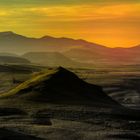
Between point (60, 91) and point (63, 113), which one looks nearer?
point (63, 113)

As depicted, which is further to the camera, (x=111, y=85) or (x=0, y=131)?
(x=111, y=85)

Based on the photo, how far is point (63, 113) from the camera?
73.2 metres

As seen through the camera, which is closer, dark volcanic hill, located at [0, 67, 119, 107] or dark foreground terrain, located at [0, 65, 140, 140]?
dark foreground terrain, located at [0, 65, 140, 140]

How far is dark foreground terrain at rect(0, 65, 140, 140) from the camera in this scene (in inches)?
2205

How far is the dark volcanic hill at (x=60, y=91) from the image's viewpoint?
86.1 metres

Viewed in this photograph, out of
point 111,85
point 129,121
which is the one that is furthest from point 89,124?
point 111,85

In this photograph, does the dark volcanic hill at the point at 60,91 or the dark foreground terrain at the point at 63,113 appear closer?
the dark foreground terrain at the point at 63,113

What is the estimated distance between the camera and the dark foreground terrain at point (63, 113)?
56.0 meters

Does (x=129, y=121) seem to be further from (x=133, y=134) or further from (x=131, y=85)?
(x=131, y=85)

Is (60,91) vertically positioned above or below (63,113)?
above

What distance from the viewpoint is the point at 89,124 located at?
6419 cm

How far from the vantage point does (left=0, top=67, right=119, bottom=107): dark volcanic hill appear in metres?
86.1

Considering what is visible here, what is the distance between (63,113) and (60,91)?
1693 centimetres

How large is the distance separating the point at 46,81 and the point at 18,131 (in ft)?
122
